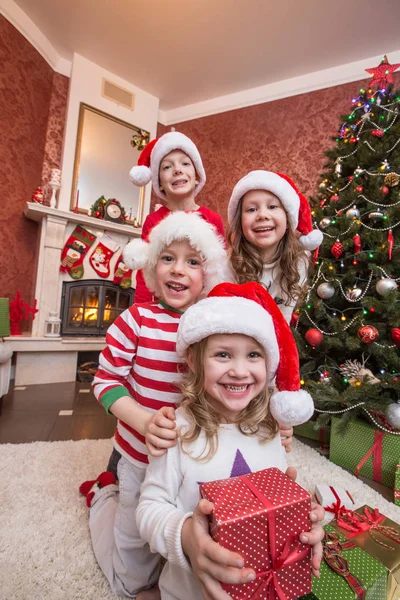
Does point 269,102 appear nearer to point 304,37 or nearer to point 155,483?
point 304,37

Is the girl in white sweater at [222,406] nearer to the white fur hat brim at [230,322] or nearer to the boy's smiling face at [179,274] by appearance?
the white fur hat brim at [230,322]

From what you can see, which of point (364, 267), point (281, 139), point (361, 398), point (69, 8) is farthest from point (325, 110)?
point (361, 398)

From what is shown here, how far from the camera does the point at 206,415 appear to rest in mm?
791

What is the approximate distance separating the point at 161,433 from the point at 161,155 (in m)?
1.44

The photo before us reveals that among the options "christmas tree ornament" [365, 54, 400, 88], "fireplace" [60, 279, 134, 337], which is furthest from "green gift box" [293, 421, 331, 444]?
"fireplace" [60, 279, 134, 337]

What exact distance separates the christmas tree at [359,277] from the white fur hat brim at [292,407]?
1.11 m

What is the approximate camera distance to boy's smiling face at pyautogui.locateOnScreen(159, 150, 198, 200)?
163cm

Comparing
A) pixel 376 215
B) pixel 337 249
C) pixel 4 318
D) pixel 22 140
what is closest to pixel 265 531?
pixel 337 249

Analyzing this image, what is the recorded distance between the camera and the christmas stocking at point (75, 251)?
Result: 12.3 feet

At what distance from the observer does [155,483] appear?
741mm

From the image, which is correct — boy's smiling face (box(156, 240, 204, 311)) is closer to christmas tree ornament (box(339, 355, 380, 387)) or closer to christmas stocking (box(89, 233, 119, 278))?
christmas tree ornament (box(339, 355, 380, 387))

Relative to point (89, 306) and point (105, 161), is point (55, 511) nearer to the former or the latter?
point (89, 306)

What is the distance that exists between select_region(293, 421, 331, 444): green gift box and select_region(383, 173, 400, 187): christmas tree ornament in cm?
158

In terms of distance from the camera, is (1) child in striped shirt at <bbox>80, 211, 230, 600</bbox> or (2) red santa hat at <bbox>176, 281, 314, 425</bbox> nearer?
(2) red santa hat at <bbox>176, 281, 314, 425</bbox>
